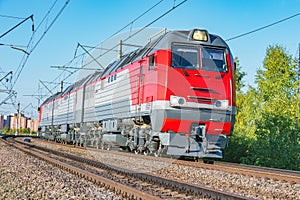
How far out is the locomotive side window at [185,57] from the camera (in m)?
12.7

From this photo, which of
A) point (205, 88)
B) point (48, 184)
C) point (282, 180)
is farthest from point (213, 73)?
point (48, 184)

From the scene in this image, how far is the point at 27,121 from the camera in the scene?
130 m

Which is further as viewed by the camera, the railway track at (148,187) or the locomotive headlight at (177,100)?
the locomotive headlight at (177,100)

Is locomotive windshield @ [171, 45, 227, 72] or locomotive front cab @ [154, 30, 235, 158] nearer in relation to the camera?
locomotive front cab @ [154, 30, 235, 158]

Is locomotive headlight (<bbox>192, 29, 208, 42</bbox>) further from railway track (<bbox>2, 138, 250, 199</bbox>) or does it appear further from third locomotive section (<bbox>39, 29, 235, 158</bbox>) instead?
railway track (<bbox>2, 138, 250, 199</bbox>)

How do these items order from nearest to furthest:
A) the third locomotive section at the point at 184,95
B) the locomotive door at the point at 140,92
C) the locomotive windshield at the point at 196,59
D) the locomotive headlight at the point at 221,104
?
the third locomotive section at the point at 184,95, the locomotive headlight at the point at 221,104, the locomotive windshield at the point at 196,59, the locomotive door at the point at 140,92

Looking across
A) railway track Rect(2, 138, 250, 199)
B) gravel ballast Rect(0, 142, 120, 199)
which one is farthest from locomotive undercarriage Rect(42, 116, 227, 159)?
gravel ballast Rect(0, 142, 120, 199)

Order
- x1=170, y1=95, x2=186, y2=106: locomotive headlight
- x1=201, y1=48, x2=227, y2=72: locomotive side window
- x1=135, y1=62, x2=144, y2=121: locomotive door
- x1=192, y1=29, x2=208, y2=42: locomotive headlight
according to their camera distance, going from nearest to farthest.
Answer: x1=170, y1=95, x2=186, y2=106: locomotive headlight, x1=201, y1=48, x2=227, y2=72: locomotive side window, x1=192, y1=29, x2=208, y2=42: locomotive headlight, x1=135, y1=62, x2=144, y2=121: locomotive door

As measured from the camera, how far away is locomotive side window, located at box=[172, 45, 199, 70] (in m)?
12.7

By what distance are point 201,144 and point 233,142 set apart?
640 centimetres

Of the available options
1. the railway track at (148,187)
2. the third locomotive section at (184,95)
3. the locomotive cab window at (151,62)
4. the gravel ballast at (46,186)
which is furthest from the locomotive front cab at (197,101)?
the gravel ballast at (46,186)

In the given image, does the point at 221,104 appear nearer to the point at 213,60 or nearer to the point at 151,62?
the point at 213,60

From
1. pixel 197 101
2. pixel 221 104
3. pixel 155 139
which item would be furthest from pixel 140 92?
pixel 221 104

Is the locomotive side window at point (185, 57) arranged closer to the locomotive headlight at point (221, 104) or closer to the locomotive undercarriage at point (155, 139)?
the locomotive headlight at point (221, 104)
